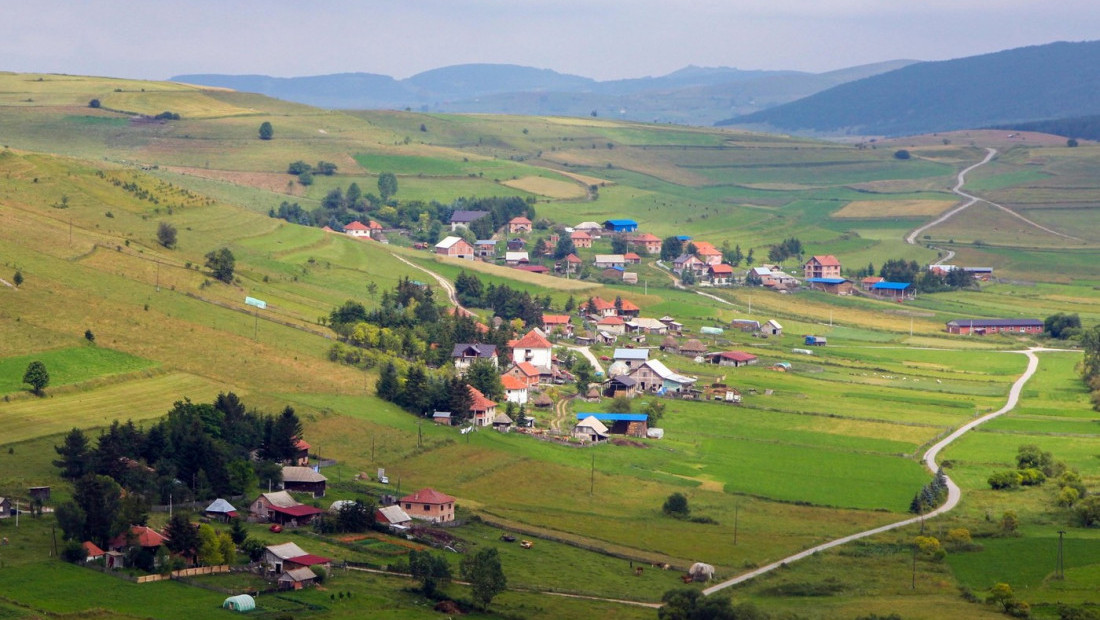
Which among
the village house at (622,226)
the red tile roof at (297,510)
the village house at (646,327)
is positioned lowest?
the village house at (646,327)

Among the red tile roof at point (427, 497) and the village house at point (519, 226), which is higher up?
the village house at point (519, 226)

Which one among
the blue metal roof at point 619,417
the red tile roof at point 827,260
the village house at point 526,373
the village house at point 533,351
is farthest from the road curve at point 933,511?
the red tile roof at point 827,260

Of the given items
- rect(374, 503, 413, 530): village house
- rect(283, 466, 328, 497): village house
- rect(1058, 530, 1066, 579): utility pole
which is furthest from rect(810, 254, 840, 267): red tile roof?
rect(374, 503, 413, 530): village house

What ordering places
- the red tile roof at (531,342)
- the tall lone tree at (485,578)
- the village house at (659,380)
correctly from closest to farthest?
1. the tall lone tree at (485,578)
2. the village house at (659,380)
3. the red tile roof at (531,342)

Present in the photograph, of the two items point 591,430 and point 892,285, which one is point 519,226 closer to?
point 892,285

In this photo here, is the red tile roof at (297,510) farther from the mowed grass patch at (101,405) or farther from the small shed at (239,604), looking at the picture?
the mowed grass patch at (101,405)

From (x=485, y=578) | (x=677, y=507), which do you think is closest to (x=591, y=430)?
(x=677, y=507)

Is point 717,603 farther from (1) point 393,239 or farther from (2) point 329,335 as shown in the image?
(1) point 393,239

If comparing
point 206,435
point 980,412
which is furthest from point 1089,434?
point 206,435
